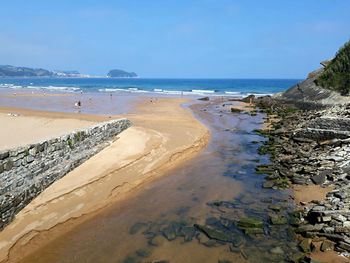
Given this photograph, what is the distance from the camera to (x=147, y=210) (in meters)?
11.1

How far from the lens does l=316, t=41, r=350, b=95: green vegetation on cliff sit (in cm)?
3333

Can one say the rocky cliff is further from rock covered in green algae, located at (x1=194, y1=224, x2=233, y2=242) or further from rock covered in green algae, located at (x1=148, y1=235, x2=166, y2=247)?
rock covered in green algae, located at (x1=148, y1=235, x2=166, y2=247)

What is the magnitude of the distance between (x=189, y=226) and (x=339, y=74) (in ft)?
102

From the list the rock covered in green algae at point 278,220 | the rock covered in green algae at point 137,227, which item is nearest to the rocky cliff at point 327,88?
the rock covered in green algae at point 278,220

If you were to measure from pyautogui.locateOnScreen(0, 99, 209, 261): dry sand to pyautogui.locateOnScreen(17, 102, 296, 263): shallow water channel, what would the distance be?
45 cm

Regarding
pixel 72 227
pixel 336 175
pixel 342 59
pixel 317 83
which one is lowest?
pixel 72 227

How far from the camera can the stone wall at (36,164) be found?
911cm

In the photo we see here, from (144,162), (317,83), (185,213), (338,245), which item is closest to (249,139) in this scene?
(144,162)

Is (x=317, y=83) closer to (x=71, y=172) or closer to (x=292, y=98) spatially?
(x=292, y=98)

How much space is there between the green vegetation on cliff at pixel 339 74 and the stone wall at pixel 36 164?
86.0ft

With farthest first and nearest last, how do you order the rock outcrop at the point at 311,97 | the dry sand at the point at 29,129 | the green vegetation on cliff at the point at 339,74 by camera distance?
1. the green vegetation on cliff at the point at 339,74
2. the rock outcrop at the point at 311,97
3. the dry sand at the point at 29,129

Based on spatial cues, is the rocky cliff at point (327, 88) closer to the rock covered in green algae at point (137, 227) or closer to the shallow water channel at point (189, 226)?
the shallow water channel at point (189, 226)

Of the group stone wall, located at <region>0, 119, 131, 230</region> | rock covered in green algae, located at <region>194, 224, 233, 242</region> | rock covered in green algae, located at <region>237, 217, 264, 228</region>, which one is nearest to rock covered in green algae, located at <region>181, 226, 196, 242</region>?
rock covered in green algae, located at <region>194, 224, 233, 242</region>

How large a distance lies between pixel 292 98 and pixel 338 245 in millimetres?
34426
